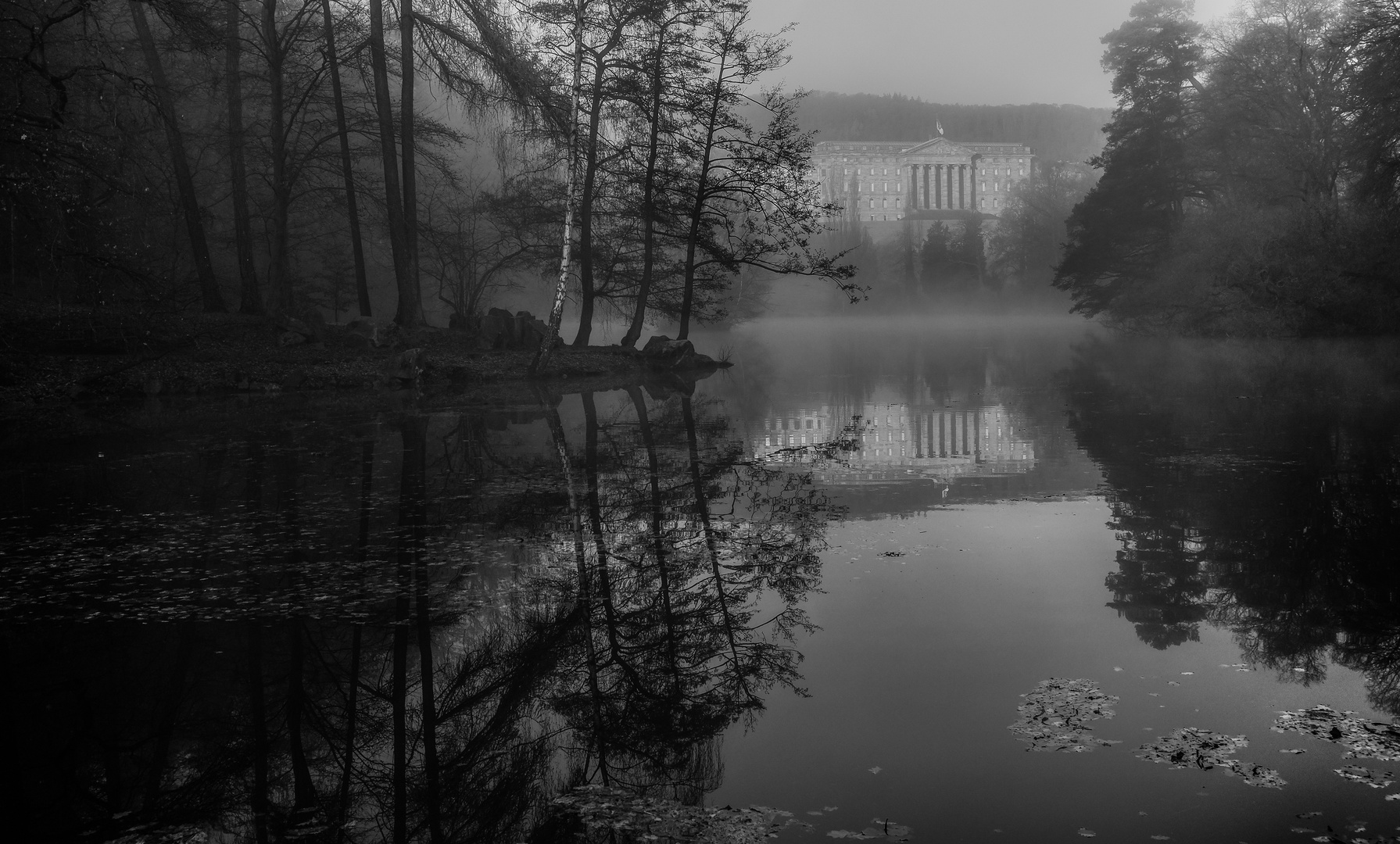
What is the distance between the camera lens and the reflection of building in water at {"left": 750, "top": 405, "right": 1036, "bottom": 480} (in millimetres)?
10820

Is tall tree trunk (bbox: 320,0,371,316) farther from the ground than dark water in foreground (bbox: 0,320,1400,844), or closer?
farther from the ground

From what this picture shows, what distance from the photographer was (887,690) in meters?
4.64

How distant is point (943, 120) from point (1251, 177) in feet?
522

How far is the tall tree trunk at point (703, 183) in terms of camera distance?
87.6ft

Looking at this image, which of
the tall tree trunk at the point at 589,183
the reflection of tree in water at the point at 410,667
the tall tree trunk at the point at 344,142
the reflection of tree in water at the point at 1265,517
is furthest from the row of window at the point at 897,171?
the reflection of tree in water at the point at 410,667

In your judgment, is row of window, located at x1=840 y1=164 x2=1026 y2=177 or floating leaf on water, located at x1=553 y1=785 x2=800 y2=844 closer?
floating leaf on water, located at x1=553 y1=785 x2=800 y2=844

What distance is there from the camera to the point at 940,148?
15462 cm

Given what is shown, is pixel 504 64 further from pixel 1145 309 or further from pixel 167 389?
pixel 1145 309

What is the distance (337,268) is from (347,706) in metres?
34.2

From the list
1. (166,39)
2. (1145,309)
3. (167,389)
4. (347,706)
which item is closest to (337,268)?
(166,39)

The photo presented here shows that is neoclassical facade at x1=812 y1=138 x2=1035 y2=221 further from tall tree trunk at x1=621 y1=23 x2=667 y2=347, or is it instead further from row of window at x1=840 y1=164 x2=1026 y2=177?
tall tree trunk at x1=621 y1=23 x2=667 y2=347

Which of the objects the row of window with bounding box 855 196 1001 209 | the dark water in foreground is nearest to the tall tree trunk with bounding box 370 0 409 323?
the dark water in foreground

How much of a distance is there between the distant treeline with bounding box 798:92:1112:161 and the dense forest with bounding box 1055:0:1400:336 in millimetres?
133108

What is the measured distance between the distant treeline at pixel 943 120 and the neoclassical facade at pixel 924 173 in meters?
18.7
